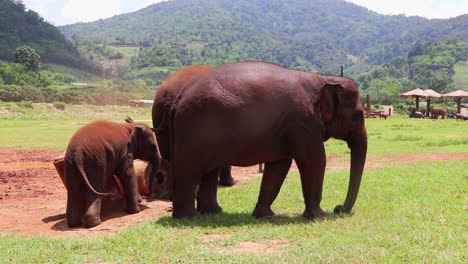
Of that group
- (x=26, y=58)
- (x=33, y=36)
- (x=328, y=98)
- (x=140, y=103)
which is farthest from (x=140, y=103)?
(x=328, y=98)

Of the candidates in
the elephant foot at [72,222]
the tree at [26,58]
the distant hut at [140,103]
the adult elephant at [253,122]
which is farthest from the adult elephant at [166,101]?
the tree at [26,58]

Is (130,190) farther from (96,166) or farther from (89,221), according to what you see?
(89,221)

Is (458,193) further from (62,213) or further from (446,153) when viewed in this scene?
(446,153)

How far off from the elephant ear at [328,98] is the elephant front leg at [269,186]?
97 cm

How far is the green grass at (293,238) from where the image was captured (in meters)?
5.52

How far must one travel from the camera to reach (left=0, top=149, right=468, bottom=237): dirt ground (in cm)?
785

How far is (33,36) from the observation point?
14512 cm

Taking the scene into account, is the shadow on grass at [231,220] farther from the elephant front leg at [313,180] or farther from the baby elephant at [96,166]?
the baby elephant at [96,166]

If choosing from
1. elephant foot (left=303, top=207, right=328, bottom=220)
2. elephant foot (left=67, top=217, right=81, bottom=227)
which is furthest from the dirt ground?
elephant foot (left=303, top=207, right=328, bottom=220)

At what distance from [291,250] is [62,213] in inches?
210

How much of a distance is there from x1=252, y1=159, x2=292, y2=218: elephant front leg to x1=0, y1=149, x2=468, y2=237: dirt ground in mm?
1978

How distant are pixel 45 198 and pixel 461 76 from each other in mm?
177456

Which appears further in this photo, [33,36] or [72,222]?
[33,36]

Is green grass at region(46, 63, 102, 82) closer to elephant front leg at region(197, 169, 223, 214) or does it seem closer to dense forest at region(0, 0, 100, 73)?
dense forest at region(0, 0, 100, 73)
